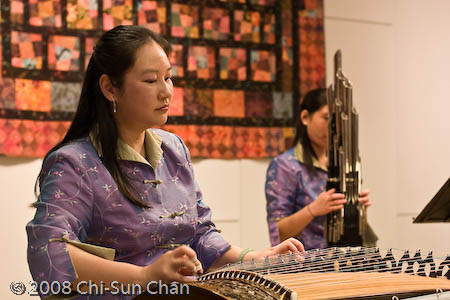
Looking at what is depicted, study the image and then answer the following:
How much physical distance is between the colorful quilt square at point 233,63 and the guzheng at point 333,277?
253cm

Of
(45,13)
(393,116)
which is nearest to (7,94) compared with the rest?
(45,13)

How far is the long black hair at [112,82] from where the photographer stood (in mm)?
1744

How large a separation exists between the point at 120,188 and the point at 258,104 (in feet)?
8.35

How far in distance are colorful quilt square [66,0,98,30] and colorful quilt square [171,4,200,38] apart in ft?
1.56

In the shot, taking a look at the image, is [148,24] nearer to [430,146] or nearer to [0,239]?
[0,239]

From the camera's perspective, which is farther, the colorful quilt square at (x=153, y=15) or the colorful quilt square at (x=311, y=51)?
the colorful quilt square at (x=311, y=51)

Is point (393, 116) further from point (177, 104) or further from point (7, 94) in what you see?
point (7, 94)

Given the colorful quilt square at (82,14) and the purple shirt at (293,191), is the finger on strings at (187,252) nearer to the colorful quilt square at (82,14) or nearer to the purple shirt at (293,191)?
the purple shirt at (293,191)

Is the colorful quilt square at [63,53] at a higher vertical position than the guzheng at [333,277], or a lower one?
higher

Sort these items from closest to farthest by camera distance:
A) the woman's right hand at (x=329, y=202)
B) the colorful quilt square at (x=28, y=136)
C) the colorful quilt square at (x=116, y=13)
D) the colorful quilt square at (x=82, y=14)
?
the woman's right hand at (x=329, y=202) → the colorful quilt square at (x=28, y=136) → the colorful quilt square at (x=82, y=14) → the colorful quilt square at (x=116, y=13)

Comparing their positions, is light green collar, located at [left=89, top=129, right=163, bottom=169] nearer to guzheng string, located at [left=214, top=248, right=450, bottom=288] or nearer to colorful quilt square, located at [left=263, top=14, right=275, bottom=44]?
guzheng string, located at [left=214, top=248, right=450, bottom=288]

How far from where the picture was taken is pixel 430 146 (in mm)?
4777

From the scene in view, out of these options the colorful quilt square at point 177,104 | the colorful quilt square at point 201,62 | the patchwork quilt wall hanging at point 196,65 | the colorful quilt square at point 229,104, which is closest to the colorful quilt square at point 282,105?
the patchwork quilt wall hanging at point 196,65

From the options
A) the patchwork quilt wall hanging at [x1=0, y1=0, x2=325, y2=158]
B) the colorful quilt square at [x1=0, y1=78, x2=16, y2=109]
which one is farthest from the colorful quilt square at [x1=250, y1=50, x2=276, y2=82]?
the colorful quilt square at [x1=0, y1=78, x2=16, y2=109]
